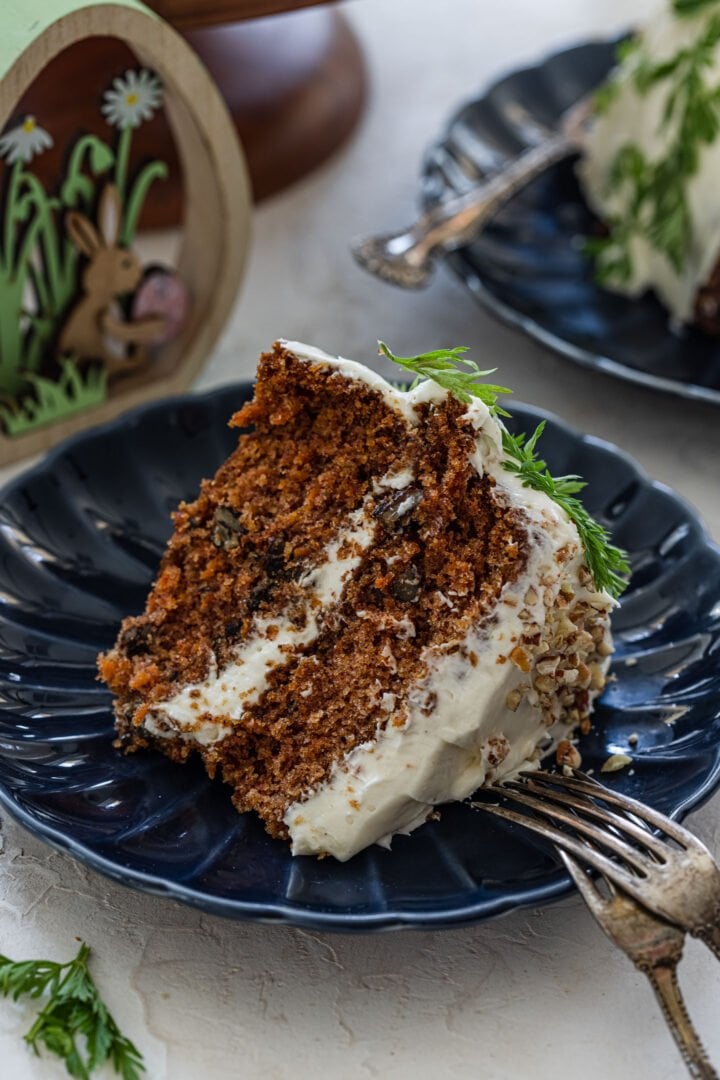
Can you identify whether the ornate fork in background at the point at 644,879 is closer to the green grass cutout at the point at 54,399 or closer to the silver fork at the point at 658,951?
the silver fork at the point at 658,951

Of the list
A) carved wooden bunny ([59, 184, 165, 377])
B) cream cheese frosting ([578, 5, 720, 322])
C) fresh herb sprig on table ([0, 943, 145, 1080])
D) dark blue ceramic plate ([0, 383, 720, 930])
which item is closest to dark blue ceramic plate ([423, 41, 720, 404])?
cream cheese frosting ([578, 5, 720, 322])

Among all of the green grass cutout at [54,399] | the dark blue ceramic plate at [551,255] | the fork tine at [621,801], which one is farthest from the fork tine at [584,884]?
the green grass cutout at [54,399]

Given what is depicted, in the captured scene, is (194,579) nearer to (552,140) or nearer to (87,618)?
(87,618)

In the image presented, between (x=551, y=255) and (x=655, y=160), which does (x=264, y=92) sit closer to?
(x=551, y=255)

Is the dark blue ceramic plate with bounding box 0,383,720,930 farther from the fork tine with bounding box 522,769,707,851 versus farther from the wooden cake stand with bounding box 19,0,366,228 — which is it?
the wooden cake stand with bounding box 19,0,366,228

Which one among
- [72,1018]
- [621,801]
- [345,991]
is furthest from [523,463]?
[72,1018]

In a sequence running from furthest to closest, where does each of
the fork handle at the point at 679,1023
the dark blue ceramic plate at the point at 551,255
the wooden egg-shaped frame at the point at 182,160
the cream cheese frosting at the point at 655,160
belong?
the cream cheese frosting at the point at 655,160 < the dark blue ceramic plate at the point at 551,255 < the wooden egg-shaped frame at the point at 182,160 < the fork handle at the point at 679,1023
